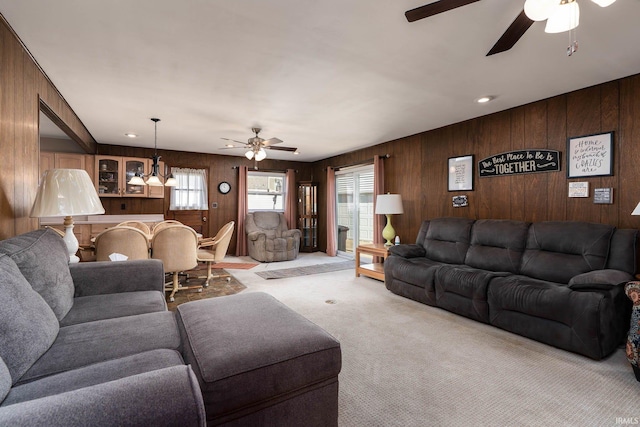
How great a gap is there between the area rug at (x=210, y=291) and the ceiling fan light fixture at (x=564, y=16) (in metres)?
3.95

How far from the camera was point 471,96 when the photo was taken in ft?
11.0

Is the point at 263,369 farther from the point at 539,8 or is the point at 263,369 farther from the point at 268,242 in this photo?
the point at 268,242

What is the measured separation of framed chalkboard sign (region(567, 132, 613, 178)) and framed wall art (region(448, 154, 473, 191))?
1133mm

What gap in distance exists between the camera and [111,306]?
1959 mm

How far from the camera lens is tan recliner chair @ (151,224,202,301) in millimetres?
3668

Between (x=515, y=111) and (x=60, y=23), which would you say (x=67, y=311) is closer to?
(x=60, y=23)

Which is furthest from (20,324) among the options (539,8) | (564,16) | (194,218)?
(194,218)

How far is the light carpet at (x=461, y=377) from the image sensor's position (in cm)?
170

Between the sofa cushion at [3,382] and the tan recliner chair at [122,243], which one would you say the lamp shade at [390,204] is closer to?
the tan recliner chair at [122,243]

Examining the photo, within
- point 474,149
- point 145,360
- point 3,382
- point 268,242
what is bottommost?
point 268,242

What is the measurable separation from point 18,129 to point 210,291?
8.64 ft

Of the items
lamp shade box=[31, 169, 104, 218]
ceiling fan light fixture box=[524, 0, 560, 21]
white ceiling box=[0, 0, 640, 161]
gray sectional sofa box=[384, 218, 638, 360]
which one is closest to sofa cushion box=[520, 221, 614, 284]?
gray sectional sofa box=[384, 218, 638, 360]

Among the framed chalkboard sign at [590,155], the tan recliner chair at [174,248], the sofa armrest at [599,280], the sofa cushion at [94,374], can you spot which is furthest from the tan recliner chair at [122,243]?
the framed chalkboard sign at [590,155]

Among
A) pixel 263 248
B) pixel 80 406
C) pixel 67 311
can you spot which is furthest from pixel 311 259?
pixel 80 406
